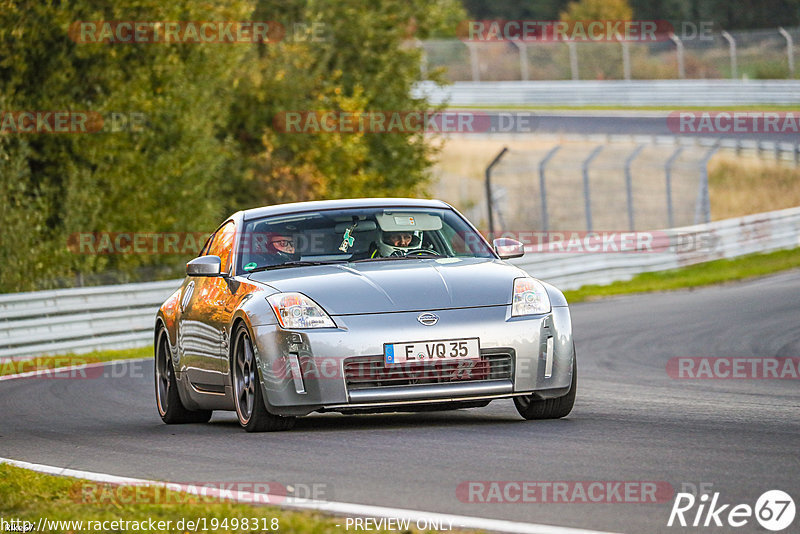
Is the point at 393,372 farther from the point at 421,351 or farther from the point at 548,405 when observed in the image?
the point at 548,405

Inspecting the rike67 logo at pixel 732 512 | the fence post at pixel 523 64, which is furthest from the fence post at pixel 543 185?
the fence post at pixel 523 64

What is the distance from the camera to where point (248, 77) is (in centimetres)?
3412

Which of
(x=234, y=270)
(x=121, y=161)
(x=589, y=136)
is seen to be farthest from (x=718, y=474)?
(x=589, y=136)

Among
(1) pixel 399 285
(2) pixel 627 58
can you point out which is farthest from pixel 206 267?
(2) pixel 627 58

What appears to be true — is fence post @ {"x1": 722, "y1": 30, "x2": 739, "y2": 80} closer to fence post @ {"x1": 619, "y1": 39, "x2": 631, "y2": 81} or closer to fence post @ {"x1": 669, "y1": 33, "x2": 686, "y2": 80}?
fence post @ {"x1": 669, "y1": 33, "x2": 686, "y2": 80}

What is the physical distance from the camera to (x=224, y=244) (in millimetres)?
10008

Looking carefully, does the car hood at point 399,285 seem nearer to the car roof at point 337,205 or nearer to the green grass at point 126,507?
the car roof at point 337,205

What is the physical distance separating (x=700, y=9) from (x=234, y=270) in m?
63.9

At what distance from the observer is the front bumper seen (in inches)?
321

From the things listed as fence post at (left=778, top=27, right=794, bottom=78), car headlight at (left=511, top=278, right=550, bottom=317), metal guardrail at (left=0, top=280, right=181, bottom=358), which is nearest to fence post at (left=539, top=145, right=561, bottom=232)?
metal guardrail at (left=0, top=280, right=181, bottom=358)

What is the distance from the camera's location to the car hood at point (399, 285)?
27.2 feet

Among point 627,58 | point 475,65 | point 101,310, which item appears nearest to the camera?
point 101,310

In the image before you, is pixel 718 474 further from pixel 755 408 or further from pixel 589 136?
pixel 589 136

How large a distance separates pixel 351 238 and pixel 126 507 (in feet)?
11.7
